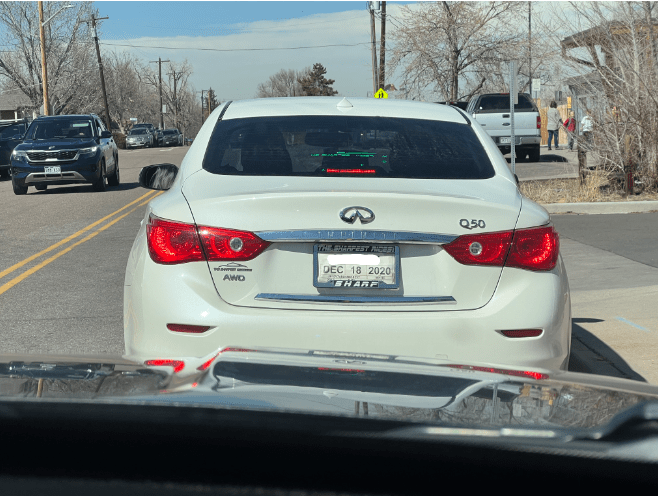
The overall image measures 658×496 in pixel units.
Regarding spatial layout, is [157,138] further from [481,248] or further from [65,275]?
[481,248]

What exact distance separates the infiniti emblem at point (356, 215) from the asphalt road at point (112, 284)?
78.2 inches

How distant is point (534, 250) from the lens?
3.63 metres

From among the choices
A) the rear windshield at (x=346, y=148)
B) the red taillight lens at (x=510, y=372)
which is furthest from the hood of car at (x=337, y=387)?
the rear windshield at (x=346, y=148)

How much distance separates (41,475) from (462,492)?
755 mm

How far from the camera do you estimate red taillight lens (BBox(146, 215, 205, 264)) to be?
3.56m

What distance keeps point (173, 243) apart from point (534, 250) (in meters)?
1.51

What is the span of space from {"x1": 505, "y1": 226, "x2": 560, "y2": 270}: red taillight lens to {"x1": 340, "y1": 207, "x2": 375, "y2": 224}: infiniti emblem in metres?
0.61

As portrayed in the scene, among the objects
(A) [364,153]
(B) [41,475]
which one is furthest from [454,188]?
(B) [41,475]

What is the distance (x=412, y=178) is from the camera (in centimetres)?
384

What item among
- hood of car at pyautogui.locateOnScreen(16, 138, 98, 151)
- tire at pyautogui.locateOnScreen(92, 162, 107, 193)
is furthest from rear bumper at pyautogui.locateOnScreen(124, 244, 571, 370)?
tire at pyautogui.locateOnScreen(92, 162, 107, 193)

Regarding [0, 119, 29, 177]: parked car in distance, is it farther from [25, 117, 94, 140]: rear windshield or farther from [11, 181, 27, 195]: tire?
[11, 181, 27, 195]: tire

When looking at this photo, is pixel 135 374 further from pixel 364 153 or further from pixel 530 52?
pixel 530 52

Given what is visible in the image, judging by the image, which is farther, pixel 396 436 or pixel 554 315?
pixel 554 315

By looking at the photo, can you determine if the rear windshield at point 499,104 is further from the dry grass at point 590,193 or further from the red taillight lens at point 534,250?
the red taillight lens at point 534,250
